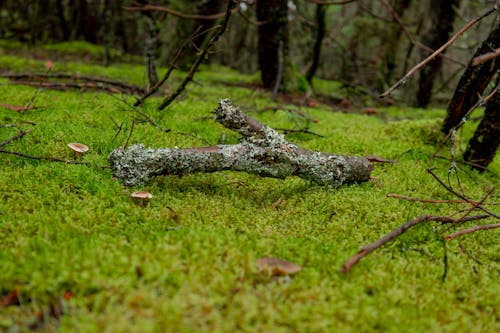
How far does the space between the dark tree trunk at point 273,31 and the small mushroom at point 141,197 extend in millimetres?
6108

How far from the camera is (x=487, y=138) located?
4578 millimetres

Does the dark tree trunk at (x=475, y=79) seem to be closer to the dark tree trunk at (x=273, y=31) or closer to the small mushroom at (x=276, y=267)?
the small mushroom at (x=276, y=267)

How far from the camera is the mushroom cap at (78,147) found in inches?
143

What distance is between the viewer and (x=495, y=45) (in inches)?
170

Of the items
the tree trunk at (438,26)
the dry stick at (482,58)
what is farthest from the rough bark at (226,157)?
the tree trunk at (438,26)

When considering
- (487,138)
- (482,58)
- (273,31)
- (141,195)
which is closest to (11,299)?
(141,195)

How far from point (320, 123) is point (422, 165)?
1985 millimetres

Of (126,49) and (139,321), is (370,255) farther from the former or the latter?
(126,49)

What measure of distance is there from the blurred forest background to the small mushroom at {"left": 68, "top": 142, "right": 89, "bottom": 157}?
107 inches

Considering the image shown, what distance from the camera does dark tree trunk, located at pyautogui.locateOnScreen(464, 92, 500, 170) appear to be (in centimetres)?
445

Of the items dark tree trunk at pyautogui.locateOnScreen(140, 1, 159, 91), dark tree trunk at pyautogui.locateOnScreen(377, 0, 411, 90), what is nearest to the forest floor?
dark tree trunk at pyautogui.locateOnScreen(140, 1, 159, 91)

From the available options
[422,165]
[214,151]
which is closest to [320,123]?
[422,165]

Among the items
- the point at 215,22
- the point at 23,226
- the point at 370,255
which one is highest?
the point at 215,22

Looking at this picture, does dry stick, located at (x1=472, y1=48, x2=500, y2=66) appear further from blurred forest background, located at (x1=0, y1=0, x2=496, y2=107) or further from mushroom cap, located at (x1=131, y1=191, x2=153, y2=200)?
blurred forest background, located at (x1=0, y1=0, x2=496, y2=107)
